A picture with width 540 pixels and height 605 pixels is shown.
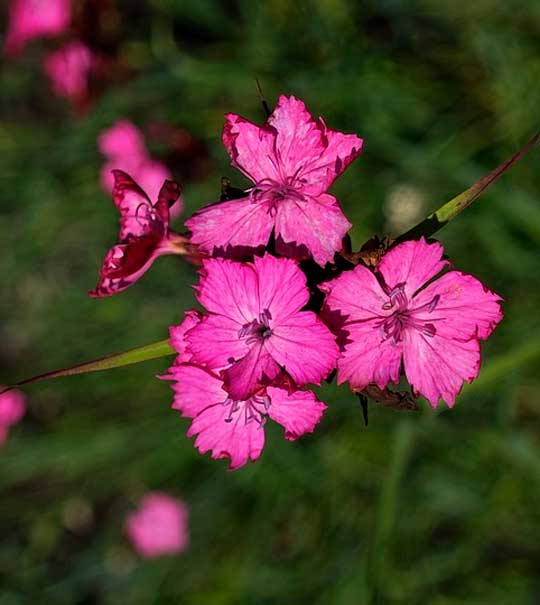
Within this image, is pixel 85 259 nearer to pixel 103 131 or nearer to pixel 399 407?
pixel 103 131

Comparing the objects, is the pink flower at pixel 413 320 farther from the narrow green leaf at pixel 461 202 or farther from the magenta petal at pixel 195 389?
the magenta petal at pixel 195 389

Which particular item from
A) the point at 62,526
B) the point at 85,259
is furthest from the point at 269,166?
the point at 62,526

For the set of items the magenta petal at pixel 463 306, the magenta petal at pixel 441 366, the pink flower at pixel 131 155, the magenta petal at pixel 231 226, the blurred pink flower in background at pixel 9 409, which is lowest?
the magenta petal at pixel 441 366

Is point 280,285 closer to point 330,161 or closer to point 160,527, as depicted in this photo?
point 330,161

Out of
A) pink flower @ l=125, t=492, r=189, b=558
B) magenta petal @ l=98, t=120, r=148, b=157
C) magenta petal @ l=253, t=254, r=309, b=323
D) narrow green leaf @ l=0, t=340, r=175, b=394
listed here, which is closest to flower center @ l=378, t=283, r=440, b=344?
magenta petal @ l=253, t=254, r=309, b=323

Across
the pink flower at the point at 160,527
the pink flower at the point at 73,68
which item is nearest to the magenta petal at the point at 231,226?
the pink flower at the point at 73,68

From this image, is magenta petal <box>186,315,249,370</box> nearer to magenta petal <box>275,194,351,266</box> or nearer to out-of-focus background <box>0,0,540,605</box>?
magenta petal <box>275,194,351,266</box>
